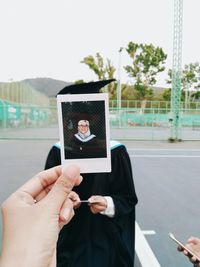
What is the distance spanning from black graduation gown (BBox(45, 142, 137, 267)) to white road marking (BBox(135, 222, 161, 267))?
0.85m

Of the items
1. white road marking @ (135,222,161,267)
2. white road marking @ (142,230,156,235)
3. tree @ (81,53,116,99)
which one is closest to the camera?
white road marking @ (135,222,161,267)

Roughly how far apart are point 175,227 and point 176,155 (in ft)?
22.9

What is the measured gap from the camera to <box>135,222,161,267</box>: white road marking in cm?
293

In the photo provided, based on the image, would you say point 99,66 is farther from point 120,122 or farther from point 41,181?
point 41,181

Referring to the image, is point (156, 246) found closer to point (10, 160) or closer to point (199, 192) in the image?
point (199, 192)

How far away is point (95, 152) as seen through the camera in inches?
47.1

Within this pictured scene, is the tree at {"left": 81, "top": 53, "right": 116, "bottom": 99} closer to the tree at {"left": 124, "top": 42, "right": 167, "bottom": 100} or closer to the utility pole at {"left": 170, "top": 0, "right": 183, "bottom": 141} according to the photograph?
the tree at {"left": 124, "top": 42, "right": 167, "bottom": 100}

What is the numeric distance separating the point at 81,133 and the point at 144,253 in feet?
7.47

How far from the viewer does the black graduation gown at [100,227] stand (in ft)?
6.83

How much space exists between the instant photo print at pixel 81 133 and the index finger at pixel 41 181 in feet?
0.28

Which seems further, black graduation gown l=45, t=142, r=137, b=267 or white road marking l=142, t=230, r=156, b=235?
white road marking l=142, t=230, r=156, b=235

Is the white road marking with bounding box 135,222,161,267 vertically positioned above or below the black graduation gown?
below

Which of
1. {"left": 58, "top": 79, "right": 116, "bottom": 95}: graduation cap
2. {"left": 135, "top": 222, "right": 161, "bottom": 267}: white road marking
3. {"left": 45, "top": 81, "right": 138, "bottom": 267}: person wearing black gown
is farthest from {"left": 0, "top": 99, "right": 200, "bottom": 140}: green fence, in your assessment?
{"left": 58, "top": 79, "right": 116, "bottom": 95}: graduation cap

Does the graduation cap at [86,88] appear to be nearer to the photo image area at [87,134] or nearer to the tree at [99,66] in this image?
the photo image area at [87,134]
